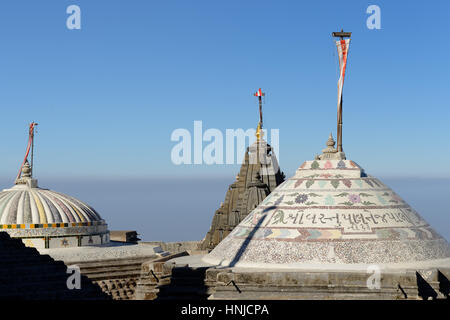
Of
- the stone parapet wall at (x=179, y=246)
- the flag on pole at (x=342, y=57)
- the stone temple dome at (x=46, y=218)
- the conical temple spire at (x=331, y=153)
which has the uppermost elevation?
the flag on pole at (x=342, y=57)

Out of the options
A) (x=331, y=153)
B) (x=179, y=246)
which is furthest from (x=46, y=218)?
(x=179, y=246)

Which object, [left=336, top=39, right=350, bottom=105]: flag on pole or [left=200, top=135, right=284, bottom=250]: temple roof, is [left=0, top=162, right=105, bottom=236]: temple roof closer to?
[left=200, top=135, right=284, bottom=250]: temple roof

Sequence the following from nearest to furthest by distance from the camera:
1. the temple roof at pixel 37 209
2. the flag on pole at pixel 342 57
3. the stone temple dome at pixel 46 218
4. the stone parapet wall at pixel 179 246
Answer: the flag on pole at pixel 342 57 → the stone temple dome at pixel 46 218 → the temple roof at pixel 37 209 → the stone parapet wall at pixel 179 246

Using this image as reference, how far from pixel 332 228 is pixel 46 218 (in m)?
12.5

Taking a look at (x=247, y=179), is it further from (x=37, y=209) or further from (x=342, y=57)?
(x=342, y=57)

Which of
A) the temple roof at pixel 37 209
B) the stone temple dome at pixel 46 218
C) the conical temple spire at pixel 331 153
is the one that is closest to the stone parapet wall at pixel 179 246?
the stone temple dome at pixel 46 218

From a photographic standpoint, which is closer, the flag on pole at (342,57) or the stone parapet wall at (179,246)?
the flag on pole at (342,57)

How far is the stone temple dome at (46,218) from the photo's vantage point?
25.7m

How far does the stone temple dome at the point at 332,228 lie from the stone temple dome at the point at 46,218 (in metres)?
8.84

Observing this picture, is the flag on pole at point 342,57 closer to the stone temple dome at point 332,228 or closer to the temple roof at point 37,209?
the stone temple dome at point 332,228

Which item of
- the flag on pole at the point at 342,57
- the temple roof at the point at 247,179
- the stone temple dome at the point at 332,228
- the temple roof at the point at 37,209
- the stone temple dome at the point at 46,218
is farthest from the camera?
the temple roof at the point at 247,179
